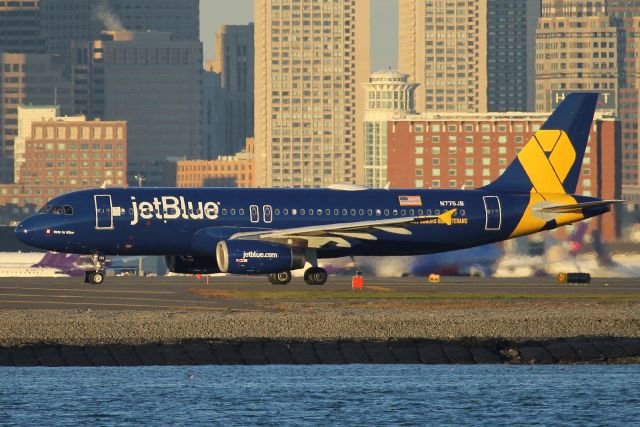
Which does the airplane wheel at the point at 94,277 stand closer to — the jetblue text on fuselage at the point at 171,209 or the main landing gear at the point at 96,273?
the main landing gear at the point at 96,273

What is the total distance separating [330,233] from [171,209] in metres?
7.28

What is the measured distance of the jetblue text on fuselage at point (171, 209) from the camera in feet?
254

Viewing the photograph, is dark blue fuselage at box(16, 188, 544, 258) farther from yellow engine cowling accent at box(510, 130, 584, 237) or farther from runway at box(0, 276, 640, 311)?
runway at box(0, 276, 640, 311)

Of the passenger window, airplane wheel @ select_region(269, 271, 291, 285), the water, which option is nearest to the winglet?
airplane wheel @ select_region(269, 271, 291, 285)

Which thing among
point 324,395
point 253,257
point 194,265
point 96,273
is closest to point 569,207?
point 253,257

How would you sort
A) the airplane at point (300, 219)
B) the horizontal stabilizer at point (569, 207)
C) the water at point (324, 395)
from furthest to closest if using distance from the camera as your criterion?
1. the horizontal stabilizer at point (569, 207)
2. the airplane at point (300, 219)
3. the water at point (324, 395)

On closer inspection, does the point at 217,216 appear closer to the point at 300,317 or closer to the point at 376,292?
the point at 376,292

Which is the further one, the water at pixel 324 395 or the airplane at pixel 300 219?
the airplane at pixel 300 219

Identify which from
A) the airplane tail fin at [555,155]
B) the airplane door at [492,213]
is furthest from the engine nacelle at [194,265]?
the airplane tail fin at [555,155]

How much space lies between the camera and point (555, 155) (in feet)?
284

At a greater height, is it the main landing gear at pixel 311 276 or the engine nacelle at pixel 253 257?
the engine nacelle at pixel 253 257

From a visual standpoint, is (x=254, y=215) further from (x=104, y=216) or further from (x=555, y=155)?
(x=555, y=155)

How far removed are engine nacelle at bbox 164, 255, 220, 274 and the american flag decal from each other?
9559mm

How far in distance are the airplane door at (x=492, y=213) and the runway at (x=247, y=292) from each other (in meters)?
2.95
